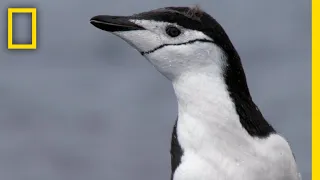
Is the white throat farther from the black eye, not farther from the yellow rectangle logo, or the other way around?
the yellow rectangle logo

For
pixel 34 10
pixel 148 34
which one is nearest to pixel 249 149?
pixel 148 34

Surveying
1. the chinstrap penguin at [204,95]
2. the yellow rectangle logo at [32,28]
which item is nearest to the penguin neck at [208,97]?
the chinstrap penguin at [204,95]

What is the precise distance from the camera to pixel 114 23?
1.43 m

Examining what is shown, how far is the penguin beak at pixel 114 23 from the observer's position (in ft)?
4.68

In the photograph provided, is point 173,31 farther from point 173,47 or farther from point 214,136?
point 214,136

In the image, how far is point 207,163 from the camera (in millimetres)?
1442

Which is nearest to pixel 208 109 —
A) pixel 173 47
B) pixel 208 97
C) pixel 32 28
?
pixel 208 97

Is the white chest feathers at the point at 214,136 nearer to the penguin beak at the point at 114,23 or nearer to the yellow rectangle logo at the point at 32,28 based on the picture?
the penguin beak at the point at 114,23

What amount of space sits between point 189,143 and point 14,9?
1.22 meters

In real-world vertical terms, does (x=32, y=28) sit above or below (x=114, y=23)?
below

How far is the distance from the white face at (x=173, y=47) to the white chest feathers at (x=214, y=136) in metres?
0.03

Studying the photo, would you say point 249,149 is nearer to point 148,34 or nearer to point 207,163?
point 207,163

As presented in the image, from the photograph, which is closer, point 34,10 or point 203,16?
point 203,16

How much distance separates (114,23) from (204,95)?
0.21 m
